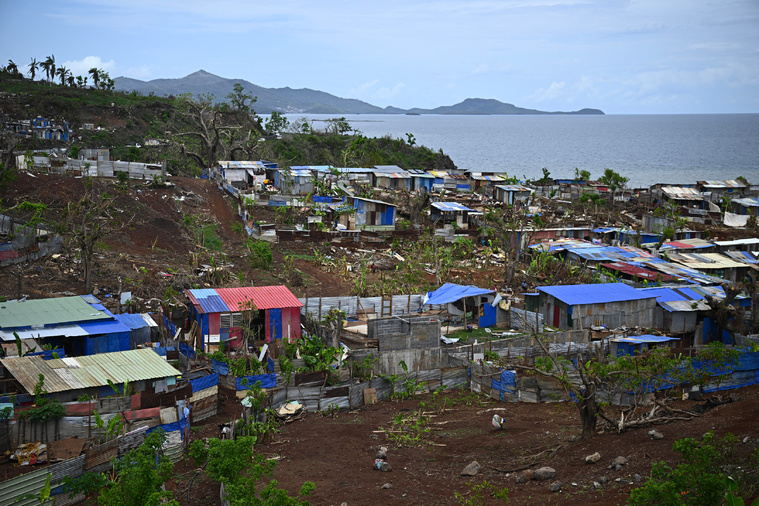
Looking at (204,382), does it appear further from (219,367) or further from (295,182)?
(295,182)

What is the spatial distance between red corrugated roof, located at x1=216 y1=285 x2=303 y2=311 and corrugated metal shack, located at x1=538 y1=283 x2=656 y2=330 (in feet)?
28.0

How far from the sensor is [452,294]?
2205 cm

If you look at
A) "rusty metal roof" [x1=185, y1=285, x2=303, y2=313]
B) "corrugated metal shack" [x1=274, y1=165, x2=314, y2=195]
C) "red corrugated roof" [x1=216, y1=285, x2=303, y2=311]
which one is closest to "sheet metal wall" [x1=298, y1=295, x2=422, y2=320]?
"red corrugated roof" [x1=216, y1=285, x2=303, y2=311]

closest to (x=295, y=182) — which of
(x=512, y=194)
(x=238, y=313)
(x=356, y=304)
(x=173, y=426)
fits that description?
(x=512, y=194)

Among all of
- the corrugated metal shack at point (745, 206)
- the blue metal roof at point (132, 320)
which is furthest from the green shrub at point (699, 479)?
the corrugated metal shack at point (745, 206)

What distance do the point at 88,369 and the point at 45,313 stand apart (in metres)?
Result: 3.32

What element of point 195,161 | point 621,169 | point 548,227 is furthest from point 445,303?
point 621,169

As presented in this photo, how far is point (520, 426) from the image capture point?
15.0 m

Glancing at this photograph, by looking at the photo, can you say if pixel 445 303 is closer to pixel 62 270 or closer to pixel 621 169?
pixel 62 270

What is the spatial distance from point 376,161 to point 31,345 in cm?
4446

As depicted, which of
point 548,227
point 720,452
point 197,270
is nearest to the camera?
point 720,452

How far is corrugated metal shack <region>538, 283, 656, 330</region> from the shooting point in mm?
20938

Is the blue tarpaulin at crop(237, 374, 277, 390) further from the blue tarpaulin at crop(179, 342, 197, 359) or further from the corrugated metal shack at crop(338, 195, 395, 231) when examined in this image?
the corrugated metal shack at crop(338, 195, 395, 231)

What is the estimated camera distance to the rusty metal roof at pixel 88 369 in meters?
13.4
